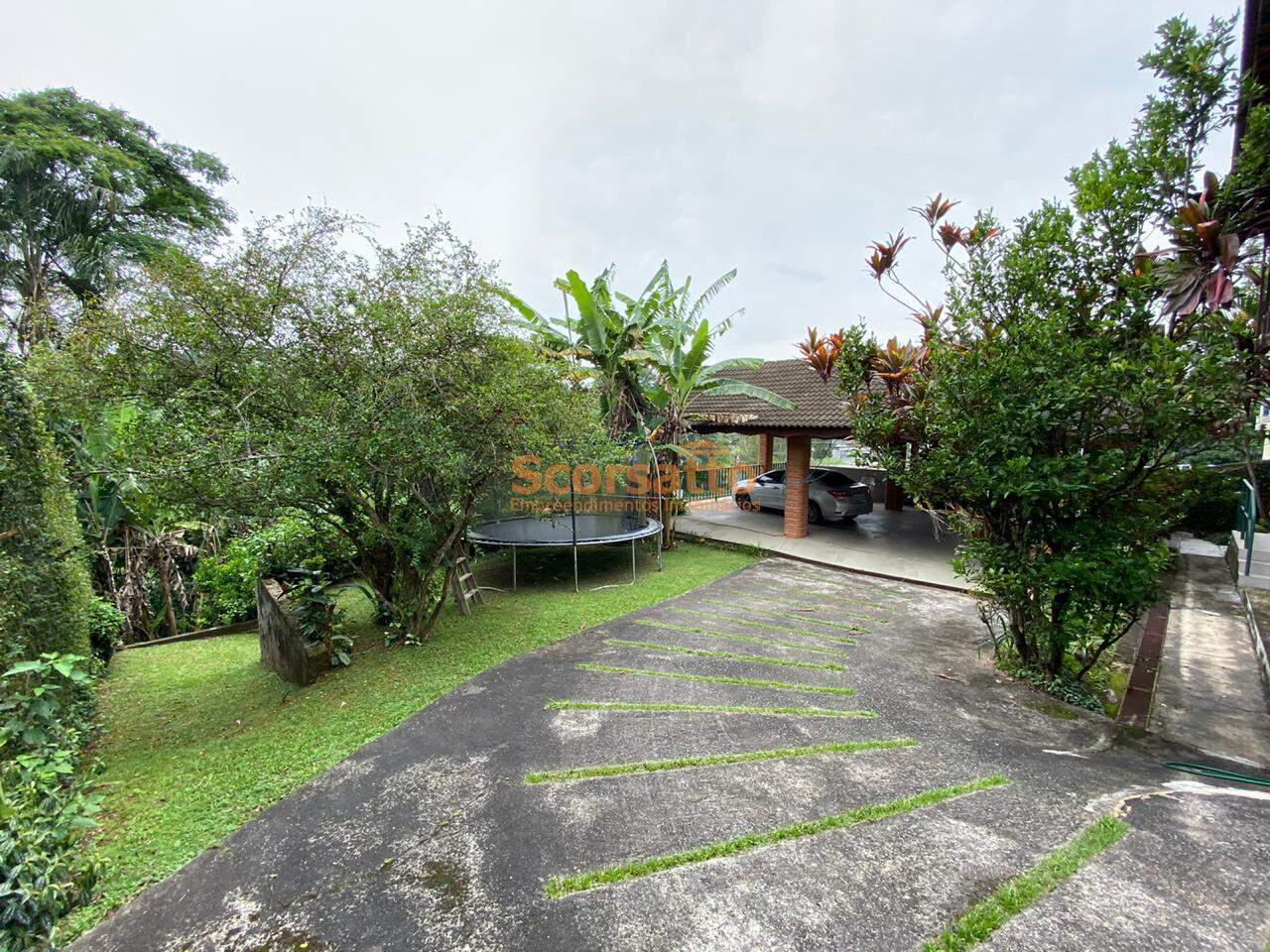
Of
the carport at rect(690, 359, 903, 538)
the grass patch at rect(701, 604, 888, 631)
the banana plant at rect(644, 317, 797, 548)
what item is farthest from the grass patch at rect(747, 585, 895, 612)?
the carport at rect(690, 359, 903, 538)

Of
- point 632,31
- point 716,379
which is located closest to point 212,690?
point 716,379

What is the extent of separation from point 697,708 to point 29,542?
198 inches

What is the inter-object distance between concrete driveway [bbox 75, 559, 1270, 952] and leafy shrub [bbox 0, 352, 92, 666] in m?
2.39

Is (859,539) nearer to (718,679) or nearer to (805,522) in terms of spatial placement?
(805,522)

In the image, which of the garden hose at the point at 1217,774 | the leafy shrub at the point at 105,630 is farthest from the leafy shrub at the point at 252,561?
the garden hose at the point at 1217,774

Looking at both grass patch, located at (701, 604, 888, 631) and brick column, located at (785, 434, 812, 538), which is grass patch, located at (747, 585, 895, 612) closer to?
grass patch, located at (701, 604, 888, 631)

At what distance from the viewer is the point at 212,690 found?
4.95m

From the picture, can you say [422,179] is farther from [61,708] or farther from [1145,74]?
[1145,74]

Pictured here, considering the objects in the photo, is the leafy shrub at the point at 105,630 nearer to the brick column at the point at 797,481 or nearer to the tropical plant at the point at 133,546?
the tropical plant at the point at 133,546

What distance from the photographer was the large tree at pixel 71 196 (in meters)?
13.2

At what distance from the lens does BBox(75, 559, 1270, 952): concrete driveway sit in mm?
2109

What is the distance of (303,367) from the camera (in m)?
4.09

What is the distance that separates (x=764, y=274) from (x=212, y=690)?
15.6 metres

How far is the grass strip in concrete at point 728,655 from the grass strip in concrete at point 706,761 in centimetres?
131
